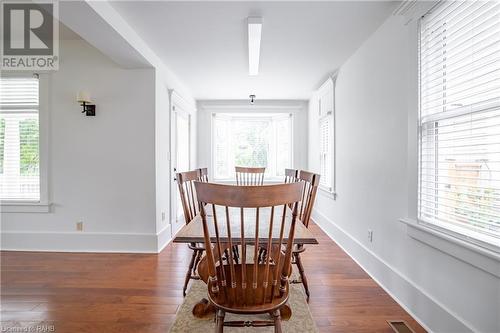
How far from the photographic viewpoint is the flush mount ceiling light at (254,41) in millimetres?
2391

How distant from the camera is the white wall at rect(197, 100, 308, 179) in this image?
18.7 feet

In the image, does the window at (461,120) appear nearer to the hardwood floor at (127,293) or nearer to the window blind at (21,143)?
the hardwood floor at (127,293)

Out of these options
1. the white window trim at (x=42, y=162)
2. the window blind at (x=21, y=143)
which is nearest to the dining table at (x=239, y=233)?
the white window trim at (x=42, y=162)

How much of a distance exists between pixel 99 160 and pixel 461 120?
361 centimetres

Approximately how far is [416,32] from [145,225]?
11.0ft

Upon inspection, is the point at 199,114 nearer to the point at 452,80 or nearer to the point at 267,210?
the point at 267,210

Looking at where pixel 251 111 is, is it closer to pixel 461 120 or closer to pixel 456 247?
pixel 461 120

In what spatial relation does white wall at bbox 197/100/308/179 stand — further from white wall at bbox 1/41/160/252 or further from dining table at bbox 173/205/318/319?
dining table at bbox 173/205/318/319

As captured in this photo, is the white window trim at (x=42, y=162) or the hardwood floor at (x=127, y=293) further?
the white window trim at (x=42, y=162)

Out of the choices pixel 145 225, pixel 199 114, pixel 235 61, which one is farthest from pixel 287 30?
pixel 199 114

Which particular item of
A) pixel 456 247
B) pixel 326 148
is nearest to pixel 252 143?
pixel 326 148

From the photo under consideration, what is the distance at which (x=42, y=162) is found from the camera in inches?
131

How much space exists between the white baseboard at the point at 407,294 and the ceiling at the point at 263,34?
87.4 inches

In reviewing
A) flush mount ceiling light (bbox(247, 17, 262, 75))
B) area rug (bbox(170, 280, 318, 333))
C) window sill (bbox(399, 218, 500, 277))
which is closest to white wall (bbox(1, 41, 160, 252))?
flush mount ceiling light (bbox(247, 17, 262, 75))
